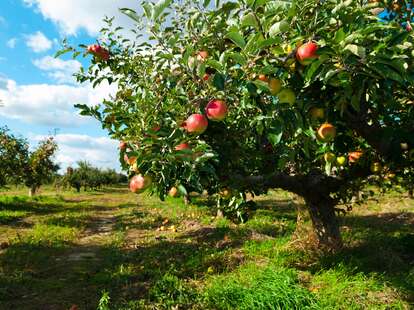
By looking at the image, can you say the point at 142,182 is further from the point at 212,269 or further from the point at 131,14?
the point at 212,269

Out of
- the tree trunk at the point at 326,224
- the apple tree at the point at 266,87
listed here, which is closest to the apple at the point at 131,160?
the apple tree at the point at 266,87

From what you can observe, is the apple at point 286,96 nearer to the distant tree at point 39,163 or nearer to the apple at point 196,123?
the apple at point 196,123

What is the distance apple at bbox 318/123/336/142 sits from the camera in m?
2.45

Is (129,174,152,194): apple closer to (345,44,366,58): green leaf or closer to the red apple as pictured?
the red apple

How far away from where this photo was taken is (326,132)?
96.6 inches

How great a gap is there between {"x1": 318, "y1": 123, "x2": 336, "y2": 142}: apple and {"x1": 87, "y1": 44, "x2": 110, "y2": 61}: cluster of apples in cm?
297

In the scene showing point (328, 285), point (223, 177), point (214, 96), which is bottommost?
point (328, 285)

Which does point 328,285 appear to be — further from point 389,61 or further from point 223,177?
point 389,61

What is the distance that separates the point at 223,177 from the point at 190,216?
9.79 m

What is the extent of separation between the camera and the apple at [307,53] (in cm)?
190

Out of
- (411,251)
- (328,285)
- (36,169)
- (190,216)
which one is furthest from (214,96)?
(36,169)

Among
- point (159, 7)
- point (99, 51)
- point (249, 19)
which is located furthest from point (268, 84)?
point (99, 51)

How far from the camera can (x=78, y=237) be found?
1055cm

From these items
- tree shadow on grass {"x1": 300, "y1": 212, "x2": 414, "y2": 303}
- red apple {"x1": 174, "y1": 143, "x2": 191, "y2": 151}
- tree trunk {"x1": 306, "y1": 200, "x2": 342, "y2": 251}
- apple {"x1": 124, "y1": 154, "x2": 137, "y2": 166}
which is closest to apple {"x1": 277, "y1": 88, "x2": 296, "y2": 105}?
red apple {"x1": 174, "y1": 143, "x2": 191, "y2": 151}
